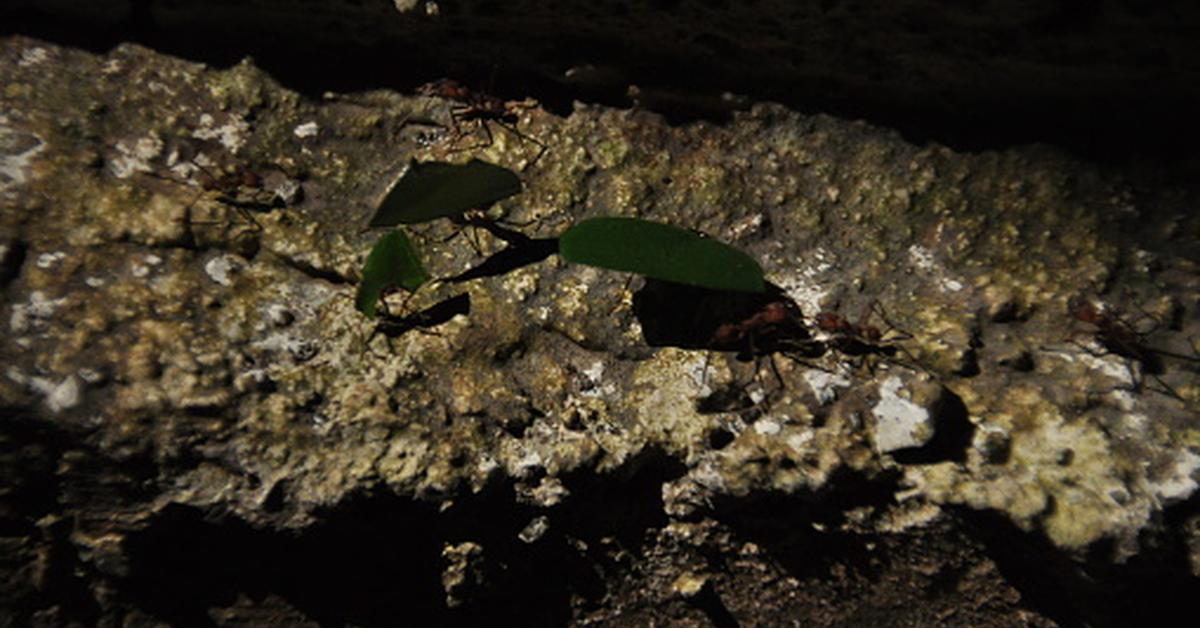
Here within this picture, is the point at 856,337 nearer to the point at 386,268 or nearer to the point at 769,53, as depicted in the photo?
the point at 769,53

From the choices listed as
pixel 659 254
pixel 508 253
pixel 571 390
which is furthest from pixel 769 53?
pixel 571 390

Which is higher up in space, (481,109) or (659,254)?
(481,109)

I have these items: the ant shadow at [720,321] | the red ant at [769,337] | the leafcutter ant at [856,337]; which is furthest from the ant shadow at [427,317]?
the leafcutter ant at [856,337]

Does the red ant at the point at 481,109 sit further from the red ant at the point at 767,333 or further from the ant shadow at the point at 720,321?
the red ant at the point at 767,333

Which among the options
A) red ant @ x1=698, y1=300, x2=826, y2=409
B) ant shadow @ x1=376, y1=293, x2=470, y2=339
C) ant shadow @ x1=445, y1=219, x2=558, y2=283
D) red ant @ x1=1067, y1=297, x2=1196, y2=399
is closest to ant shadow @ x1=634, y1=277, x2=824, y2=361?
red ant @ x1=698, y1=300, x2=826, y2=409

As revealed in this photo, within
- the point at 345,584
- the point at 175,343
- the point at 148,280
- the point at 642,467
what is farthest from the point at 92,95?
the point at 642,467

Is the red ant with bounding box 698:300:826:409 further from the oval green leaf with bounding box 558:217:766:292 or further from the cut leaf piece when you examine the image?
the cut leaf piece

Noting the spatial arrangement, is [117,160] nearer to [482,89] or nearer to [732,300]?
[482,89]
